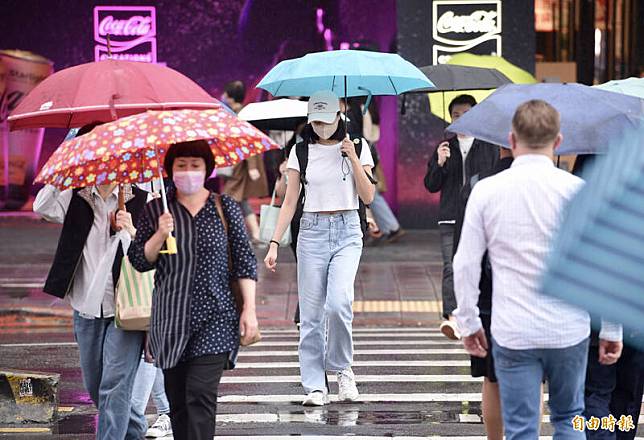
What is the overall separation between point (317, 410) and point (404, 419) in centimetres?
58

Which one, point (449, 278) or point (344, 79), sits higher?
point (344, 79)

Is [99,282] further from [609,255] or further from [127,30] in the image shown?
[127,30]

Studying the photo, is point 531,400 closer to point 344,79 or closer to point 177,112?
point 177,112

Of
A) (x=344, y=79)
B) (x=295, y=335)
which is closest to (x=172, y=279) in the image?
(x=344, y=79)

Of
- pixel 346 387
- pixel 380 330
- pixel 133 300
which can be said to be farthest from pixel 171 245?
pixel 380 330

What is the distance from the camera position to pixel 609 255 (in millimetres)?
3006

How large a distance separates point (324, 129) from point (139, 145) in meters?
2.79

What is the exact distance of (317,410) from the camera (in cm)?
820

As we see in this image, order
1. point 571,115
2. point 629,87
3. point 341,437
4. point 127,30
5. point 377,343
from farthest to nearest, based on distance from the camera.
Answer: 1. point 127,30
2. point 377,343
3. point 629,87
4. point 341,437
5. point 571,115

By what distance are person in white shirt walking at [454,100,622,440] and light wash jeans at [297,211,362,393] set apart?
3.11 meters

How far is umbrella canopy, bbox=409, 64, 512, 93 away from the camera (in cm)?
1001

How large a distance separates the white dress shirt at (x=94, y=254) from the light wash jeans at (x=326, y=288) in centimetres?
205

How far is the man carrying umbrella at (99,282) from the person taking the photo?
6262 millimetres

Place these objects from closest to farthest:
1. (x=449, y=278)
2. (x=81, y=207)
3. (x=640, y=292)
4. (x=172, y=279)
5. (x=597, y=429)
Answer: (x=640, y=292)
(x=172, y=279)
(x=597, y=429)
(x=81, y=207)
(x=449, y=278)
